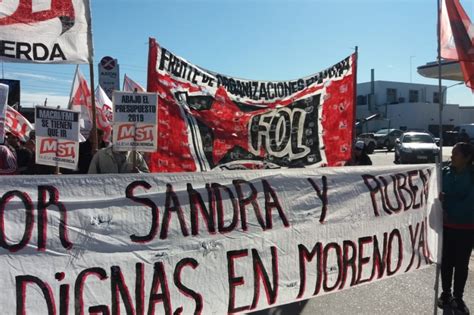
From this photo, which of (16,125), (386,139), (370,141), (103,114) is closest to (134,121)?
(103,114)

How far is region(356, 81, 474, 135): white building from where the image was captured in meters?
49.8

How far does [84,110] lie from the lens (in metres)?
8.91

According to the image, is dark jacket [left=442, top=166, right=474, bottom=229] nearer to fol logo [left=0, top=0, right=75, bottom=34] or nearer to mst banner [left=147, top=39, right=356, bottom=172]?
mst banner [left=147, top=39, right=356, bottom=172]

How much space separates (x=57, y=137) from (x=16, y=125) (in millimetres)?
5609

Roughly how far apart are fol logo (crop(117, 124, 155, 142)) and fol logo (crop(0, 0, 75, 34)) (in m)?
1.00

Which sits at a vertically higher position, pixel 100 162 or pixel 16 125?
pixel 16 125

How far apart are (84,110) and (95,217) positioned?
252 inches

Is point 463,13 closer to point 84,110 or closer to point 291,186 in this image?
point 291,186

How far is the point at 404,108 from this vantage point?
1986 inches

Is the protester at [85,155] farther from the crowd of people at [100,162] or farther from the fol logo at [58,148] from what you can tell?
the fol logo at [58,148]

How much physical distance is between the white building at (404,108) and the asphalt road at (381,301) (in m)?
43.4

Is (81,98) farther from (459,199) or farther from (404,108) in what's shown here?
(404,108)

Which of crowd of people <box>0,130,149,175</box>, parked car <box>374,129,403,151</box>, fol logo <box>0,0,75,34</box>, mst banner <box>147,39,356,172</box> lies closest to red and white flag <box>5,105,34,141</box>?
crowd of people <box>0,130,149,175</box>

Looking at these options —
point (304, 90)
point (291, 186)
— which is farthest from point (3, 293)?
point (304, 90)
